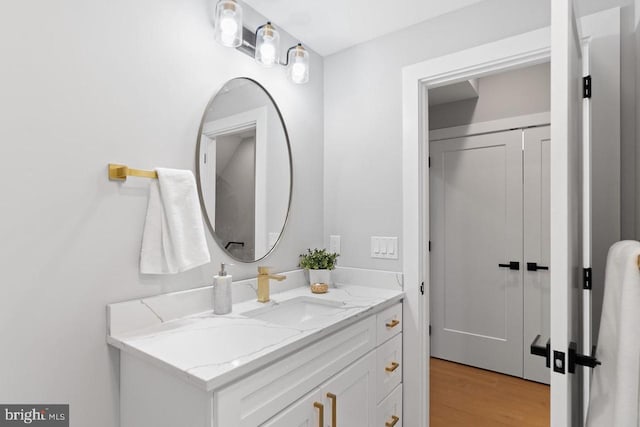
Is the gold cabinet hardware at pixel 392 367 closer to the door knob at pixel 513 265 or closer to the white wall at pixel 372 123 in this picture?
the white wall at pixel 372 123

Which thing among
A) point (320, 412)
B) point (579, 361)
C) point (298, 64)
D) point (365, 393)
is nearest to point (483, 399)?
point (365, 393)

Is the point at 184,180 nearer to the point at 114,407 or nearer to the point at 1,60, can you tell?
the point at 1,60

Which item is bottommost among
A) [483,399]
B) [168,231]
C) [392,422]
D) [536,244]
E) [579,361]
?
[483,399]

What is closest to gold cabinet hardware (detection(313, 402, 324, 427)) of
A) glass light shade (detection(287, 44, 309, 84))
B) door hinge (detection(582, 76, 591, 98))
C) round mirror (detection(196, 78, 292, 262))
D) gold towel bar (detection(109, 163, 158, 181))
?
round mirror (detection(196, 78, 292, 262))

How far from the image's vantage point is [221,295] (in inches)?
56.2

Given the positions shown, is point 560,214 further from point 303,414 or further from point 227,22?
point 227,22

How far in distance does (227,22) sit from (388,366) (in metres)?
1.77

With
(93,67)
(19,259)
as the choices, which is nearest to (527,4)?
(93,67)

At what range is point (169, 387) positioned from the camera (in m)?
1.00

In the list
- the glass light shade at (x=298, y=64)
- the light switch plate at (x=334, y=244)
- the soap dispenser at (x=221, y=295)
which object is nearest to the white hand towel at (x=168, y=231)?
the soap dispenser at (x=221, y=295)

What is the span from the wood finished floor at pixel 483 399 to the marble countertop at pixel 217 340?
128 centimetres

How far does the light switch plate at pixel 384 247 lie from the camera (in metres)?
1.95

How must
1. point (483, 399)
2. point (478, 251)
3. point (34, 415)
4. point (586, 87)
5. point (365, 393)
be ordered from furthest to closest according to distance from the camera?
point (478, 251) → point (483, 399) → point (365, 393) → point (586, 87) → point (34, 415)

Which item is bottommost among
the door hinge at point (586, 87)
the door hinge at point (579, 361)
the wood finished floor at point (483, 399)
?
the wood finished floor at point (483, 399)
